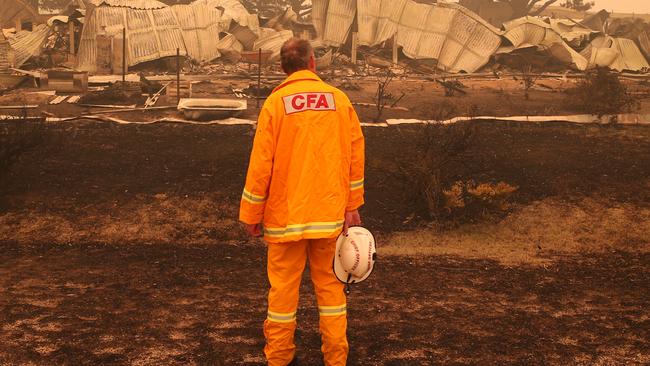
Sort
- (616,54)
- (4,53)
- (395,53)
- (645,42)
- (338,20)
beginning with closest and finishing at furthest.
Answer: (4,53), (395,53), (616,54), (338,20), (645,42)

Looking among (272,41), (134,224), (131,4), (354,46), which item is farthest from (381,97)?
(272,41)

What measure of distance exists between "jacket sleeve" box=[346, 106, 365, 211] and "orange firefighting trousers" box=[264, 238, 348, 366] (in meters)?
0.28

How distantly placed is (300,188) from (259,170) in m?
0.24

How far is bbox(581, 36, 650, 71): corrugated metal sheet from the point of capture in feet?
79.8

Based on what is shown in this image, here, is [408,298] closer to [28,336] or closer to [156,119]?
[28,336]

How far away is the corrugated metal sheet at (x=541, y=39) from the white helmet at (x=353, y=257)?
2133 cm

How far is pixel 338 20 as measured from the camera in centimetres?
2575

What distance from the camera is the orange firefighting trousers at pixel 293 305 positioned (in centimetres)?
363

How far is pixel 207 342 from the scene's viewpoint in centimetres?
415

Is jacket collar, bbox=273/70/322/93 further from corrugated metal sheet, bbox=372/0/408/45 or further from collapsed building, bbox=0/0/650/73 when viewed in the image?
corrugated metal sheet, bbox=372/0/408/45

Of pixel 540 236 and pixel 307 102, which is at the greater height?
pixel 307 102

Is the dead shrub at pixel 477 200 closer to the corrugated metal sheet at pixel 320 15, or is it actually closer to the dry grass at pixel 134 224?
the dry grass at pixel 134 224

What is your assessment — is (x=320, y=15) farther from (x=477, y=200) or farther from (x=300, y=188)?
(x=300, y=188)

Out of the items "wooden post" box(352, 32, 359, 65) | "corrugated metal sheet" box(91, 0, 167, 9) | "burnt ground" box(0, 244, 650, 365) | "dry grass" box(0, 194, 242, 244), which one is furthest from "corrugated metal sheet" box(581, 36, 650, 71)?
"dry grass" box(0, 194, 242, 244)
